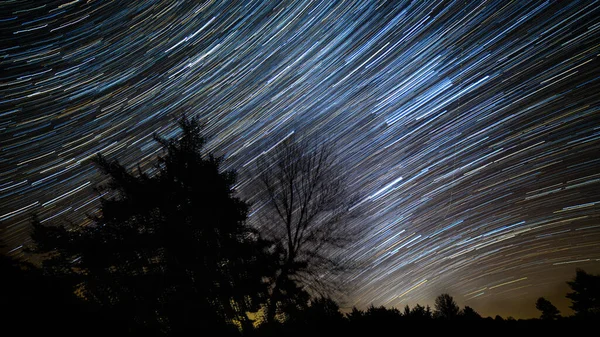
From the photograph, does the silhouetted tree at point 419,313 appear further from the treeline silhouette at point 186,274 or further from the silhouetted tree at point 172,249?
the silhouetted tree at point 172,249

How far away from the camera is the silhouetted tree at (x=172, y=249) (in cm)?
505

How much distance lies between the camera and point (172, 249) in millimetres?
6832

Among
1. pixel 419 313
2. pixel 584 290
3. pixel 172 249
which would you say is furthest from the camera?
pixel 172 249

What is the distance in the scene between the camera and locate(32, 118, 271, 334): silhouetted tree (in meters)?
5.05

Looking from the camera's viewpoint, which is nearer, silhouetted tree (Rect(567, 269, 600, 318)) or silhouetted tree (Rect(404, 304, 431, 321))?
silhouetted tree (Rect(404, 304, 431, 321))

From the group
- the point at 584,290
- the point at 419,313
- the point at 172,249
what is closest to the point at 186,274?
the point at 172,249

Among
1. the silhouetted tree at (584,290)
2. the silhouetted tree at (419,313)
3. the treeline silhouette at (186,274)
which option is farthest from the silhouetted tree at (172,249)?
the silhouetted tree at (584,290)

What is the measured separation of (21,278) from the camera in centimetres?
376

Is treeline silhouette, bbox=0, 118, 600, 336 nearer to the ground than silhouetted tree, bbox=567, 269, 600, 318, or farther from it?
farther from it

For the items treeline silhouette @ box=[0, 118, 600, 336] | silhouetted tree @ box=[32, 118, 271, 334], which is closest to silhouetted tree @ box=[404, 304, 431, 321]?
treeline silhouette @ box=[0, 118, 600, 336]

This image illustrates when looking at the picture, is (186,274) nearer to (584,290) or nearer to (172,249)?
(172,249)

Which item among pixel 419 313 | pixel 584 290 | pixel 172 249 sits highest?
pixel 172 249

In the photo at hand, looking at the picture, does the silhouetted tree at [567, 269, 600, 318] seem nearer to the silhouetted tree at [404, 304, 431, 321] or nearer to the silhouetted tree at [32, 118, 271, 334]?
the silhouetted tree at [404, 304, 431, 321]

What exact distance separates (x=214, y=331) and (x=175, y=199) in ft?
19.0
